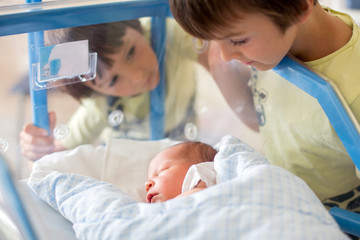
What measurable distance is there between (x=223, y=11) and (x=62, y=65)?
1.38ft

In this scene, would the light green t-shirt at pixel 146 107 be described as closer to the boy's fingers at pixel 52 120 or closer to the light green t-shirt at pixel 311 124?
the boy's fingers at pixel 52 120

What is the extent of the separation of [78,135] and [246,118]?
1.42 feet

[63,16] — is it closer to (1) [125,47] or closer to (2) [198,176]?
(1) [125,47]

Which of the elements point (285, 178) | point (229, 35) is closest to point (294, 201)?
point (285, 178)

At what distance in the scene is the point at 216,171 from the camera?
813mm

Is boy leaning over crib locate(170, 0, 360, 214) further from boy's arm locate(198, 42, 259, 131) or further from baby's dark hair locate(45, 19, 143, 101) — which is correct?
baby's dark hair locate(45, 19, 143, 101)

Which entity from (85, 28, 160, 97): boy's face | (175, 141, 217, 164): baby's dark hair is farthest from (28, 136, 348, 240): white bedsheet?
(85, 28, 160, 97): boy's face

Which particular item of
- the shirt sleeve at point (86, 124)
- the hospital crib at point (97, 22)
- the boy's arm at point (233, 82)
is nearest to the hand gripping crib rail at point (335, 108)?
the hospital crib at point (97, 22)

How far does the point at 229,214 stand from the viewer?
619mm

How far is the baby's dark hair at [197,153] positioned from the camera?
94cm

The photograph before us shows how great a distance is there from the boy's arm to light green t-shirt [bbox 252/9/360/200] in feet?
0.09

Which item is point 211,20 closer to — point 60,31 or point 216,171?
point 216,171

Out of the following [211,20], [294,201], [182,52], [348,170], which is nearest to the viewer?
[294,201]

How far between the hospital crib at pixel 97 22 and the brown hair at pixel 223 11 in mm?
135
